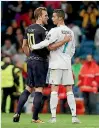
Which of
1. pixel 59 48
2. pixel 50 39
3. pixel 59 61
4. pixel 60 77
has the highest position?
pixel 50 39

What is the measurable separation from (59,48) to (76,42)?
10.1 meters

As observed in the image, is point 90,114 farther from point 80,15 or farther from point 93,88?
point 80,15

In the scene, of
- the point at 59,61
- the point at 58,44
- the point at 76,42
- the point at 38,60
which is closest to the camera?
the point at 58,44

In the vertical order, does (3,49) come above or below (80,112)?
above

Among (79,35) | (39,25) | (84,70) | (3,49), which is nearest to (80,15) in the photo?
(79,35)

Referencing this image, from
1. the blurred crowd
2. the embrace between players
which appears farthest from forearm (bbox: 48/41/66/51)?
the blurred crowd

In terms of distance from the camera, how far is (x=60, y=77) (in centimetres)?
1367

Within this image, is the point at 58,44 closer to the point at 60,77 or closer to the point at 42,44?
the point at 42,44

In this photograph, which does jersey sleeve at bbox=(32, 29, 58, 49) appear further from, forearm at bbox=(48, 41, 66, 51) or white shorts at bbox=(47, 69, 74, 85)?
white shorts at bbox=(47, 69, 74, 85)

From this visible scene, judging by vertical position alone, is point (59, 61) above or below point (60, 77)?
above

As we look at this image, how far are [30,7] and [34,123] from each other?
12.3m

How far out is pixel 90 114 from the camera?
19609 mm

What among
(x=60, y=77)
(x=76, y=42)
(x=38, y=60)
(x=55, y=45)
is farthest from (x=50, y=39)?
(x=76, y=42)

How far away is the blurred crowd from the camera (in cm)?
2002
